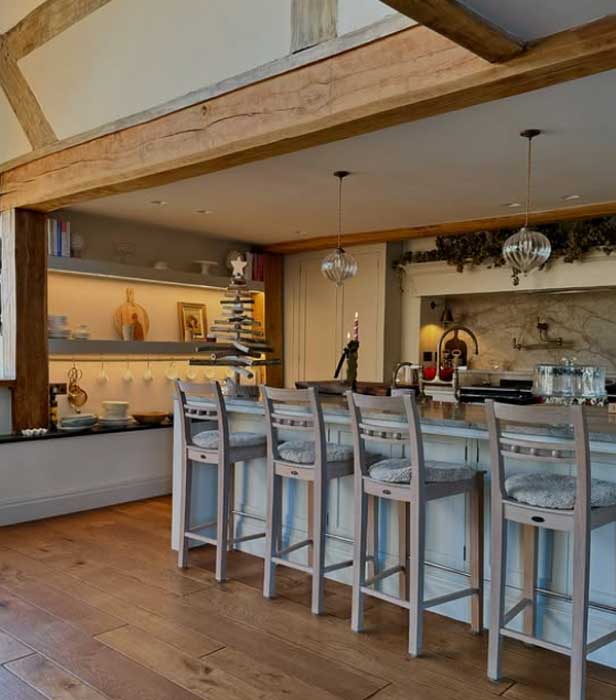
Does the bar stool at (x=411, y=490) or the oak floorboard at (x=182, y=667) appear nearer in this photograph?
the oak floorboard at (x=182, y=667)

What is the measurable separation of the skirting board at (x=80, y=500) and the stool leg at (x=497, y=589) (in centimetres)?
351

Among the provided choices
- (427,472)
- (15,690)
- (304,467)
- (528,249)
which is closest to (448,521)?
(427,472)

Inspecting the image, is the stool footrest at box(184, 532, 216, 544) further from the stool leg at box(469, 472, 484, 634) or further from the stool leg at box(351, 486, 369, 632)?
the stool leg at box(469, 472, 484, 634)

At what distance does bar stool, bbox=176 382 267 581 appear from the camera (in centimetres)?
366

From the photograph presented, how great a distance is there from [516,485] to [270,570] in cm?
144

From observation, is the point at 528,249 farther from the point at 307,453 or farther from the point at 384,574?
the point at 384,574

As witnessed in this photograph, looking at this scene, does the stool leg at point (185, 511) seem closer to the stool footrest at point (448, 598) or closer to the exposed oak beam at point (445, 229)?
the stool footrest at point (448, 598)

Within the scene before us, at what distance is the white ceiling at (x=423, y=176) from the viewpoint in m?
3.28

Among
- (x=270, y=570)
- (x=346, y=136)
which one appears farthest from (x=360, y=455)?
(x=346, y=136)

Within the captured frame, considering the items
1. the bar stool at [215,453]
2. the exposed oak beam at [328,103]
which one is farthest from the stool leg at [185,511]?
the exposed oak beam at [328,103]

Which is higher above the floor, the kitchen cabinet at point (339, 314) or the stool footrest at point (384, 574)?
the kitchen cabinet at point (339, 314)

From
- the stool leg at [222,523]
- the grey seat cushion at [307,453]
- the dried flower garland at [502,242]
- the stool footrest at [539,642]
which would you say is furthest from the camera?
the dried flower garland at [502,242]

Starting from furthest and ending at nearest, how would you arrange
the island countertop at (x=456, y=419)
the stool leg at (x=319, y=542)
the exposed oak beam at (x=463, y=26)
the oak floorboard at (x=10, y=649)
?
the stool leg at (x=319, y=542) → the oak floorboard at (x=10, y=649) → the island countertop at (x=456, y=419) → the exposed oak beam at (x=463, y=26)

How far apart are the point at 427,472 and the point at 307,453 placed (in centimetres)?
73
